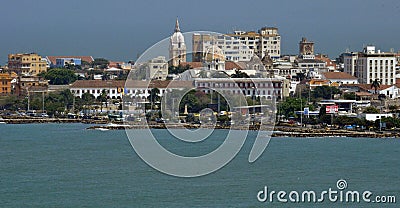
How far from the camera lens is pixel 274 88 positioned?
21.2 meters

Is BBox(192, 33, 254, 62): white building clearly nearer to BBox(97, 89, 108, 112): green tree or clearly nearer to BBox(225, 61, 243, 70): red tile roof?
BBox(225, 61, 243, 70): red tile roof

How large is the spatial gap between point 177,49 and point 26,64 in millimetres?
4376

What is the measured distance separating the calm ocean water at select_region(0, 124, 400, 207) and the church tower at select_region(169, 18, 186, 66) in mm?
11582

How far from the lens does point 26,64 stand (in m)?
27.5

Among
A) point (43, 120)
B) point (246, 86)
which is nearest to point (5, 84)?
point (43, 120)

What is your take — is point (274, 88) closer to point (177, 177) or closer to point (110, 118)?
point (110, 118)

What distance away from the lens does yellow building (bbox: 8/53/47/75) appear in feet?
89.9

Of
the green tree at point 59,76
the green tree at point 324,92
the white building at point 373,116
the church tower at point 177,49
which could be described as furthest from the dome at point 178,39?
the white building at point 373,116

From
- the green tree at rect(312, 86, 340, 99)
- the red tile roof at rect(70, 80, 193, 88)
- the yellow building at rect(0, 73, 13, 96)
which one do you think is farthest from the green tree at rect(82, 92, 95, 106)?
the green tree at rect(312, 86, 340, 99)

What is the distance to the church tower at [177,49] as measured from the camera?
83.0ft

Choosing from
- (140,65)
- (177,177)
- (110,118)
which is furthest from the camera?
(140,65)

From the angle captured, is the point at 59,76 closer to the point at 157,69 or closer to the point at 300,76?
the point at 157,69

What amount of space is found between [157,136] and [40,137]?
1.58 metres

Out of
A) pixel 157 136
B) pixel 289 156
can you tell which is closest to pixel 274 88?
pixel 157 136
